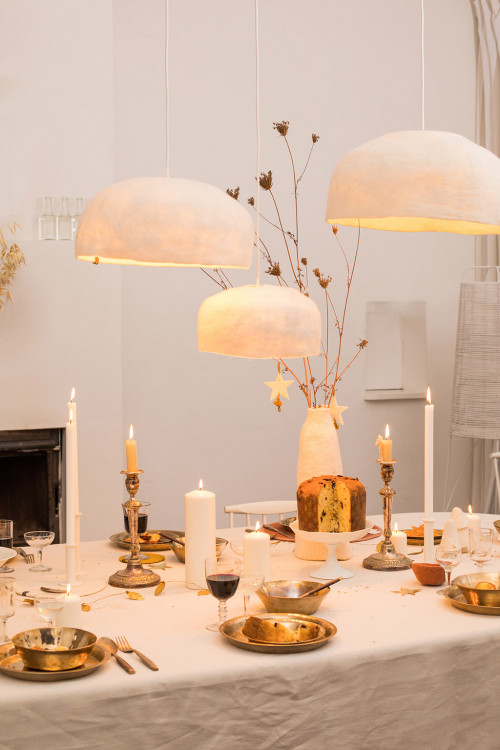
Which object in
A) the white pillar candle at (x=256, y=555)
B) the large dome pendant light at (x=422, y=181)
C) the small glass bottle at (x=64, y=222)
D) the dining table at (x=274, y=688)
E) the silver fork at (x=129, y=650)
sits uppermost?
the small glass bottle at (x=64, y=222)

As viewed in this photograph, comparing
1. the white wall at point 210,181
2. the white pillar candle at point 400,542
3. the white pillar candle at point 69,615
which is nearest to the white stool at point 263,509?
the white pillar candle at point 400,542

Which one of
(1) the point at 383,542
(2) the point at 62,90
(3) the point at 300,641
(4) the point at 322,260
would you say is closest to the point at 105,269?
(2) the point at 62,90

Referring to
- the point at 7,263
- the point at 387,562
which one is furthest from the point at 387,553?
the point at 7,263

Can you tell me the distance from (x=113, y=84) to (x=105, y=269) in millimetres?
952

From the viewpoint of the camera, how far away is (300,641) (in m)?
1.82

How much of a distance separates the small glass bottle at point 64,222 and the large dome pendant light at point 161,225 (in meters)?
2.07

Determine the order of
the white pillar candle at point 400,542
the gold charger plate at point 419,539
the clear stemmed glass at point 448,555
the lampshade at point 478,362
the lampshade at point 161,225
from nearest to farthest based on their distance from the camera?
the lampshade at point 161,225 < the clear stemmed glass at point 448,555 < the white pillar candle at point 400,542 < the gold charger plate at point 419,539 < the lampshade at point 478,362

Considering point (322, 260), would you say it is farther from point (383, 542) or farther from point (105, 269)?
point (383, 542)

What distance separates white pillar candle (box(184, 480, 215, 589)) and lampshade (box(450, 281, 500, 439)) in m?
2.60

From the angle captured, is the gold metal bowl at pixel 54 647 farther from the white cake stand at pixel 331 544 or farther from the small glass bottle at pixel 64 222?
the small glass bottle at pixel 64 222

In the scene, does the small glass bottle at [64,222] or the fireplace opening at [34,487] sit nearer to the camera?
the small glass bottle at [64,222]

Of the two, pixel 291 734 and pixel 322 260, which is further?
pixel 322 260

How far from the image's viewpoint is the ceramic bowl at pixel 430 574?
2.24 m

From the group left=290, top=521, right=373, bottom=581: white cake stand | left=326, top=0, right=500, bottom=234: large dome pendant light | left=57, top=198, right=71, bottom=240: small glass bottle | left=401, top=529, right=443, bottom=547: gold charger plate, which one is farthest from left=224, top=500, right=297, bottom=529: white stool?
left=57, top=198, right=71, bottom=240: small glass bottle
